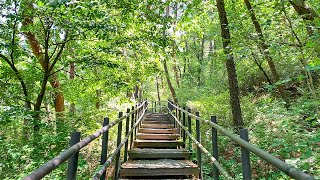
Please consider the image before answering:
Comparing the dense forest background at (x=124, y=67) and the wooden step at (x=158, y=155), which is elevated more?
the dense forest background at (x=124, y=67)

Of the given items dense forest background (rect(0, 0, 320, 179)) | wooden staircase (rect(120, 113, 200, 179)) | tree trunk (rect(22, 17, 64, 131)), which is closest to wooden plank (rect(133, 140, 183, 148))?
wooden staircase (rect(120, 113, 200, 179))

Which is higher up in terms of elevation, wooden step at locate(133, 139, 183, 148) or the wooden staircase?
wooden step at locate(133, 139, 183, 148)

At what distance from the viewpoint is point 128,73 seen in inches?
432

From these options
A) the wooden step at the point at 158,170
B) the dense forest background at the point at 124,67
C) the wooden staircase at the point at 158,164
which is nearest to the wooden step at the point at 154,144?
the wooden staircase at the point at 158,164

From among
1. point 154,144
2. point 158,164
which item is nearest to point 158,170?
point 158,164

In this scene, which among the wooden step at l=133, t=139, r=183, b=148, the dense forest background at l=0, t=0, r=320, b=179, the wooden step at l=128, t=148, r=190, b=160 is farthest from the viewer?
the wooden step at l=133, t=139, r=183, b=148

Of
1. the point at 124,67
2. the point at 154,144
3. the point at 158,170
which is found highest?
the point at 124,67

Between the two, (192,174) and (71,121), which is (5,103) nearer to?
(71,121)

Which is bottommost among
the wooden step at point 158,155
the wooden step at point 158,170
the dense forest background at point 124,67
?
the wooden step at point 158,170

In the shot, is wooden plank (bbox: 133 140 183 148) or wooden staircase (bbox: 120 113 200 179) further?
wooden plank (bbox: 133 140 183 148)

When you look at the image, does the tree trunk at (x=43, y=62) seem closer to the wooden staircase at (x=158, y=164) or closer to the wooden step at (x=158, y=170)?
the wooden staircase at (x=158, y=164)

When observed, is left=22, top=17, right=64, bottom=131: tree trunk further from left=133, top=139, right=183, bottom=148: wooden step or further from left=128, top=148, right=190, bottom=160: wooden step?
left=128, top=148, right=190, bottom=160: wooden step

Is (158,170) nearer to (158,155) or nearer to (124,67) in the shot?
(158,155)

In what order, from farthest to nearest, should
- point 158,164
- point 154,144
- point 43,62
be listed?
point 43,62 → point 154,144 → point 158,164
